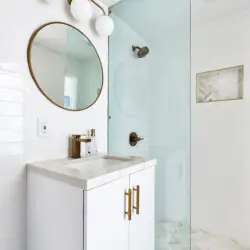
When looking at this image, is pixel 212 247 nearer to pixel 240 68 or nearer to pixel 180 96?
pixel 180 96

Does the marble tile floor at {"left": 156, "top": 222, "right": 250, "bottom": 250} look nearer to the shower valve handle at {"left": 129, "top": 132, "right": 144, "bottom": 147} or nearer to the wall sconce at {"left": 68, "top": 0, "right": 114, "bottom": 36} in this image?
the shower valve handle at {"left": 129, "top": 132, "right": 144, "bottom": 147}

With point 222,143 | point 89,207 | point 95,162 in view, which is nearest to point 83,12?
point 95,162

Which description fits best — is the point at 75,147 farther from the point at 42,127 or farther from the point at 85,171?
the point at 85,171

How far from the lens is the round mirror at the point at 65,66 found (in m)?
1.13

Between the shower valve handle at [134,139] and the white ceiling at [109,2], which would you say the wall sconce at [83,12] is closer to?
the white ceiling at [109,2]

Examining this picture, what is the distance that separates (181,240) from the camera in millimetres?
1513

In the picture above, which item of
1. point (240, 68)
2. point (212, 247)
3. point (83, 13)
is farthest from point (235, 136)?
point (83, 13)

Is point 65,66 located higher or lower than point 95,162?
higher

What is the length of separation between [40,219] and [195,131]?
1515 mm

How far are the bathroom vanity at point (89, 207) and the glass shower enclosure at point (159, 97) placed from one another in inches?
18.2

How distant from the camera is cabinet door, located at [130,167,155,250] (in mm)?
1021

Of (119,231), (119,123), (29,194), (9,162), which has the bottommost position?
(119,231)

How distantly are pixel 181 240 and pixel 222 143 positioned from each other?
91 centimetres

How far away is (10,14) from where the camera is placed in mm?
1013
